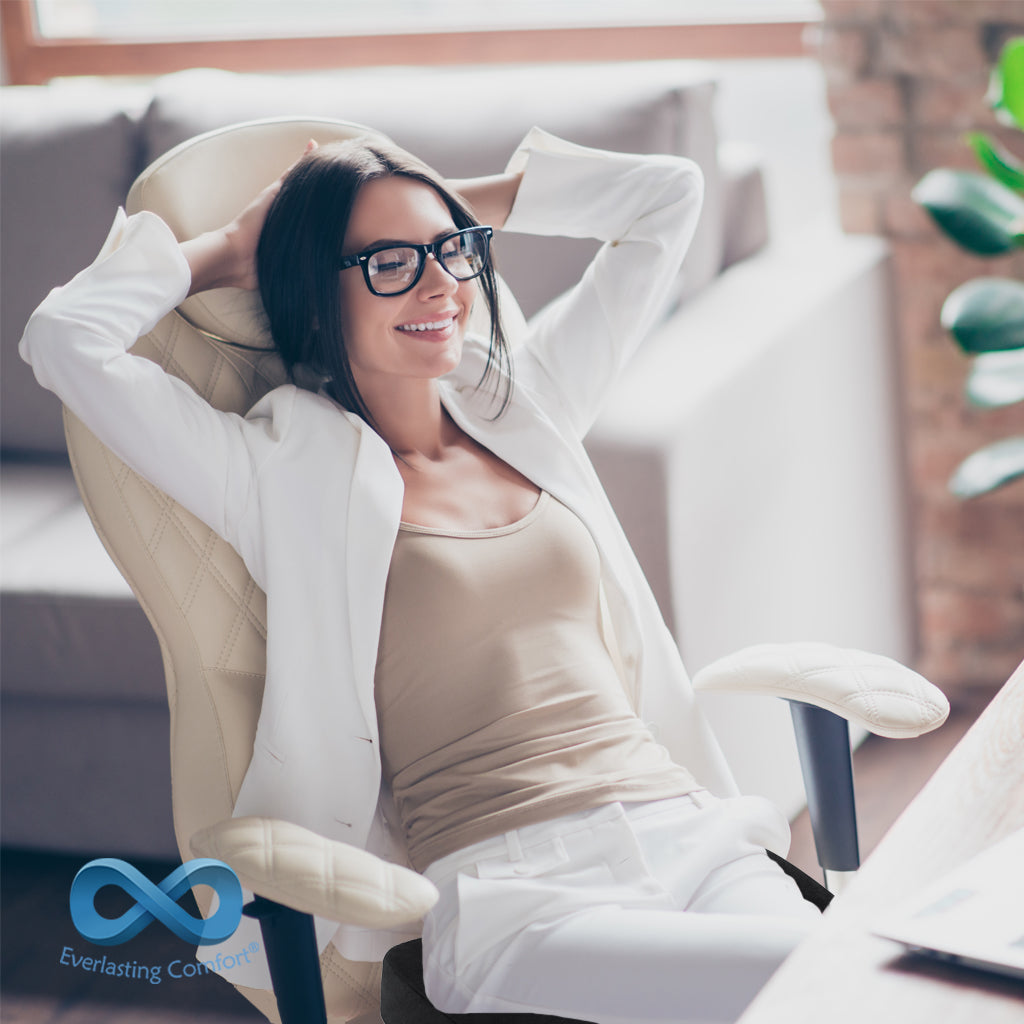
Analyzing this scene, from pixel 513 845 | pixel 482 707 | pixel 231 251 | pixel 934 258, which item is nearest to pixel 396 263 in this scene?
pixel 231 251

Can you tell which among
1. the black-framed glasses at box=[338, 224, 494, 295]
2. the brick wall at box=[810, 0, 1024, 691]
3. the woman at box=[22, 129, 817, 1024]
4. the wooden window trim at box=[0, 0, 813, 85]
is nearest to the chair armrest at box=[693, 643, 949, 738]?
the woman at box=[22, 129, 817, 1024]

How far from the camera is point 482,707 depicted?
1200mm

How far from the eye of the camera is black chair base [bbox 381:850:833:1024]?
1.08 metres

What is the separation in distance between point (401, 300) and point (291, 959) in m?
0.58

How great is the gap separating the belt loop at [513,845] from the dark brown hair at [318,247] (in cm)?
42

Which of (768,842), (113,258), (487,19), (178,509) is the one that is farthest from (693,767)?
(487,19)

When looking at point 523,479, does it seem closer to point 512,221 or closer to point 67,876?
point 512,221

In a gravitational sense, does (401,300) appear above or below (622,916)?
above

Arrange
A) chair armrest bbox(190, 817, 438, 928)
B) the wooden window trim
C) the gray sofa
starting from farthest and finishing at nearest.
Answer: the wooden window trim, the gray sofa, chair armrest bbox(190, 817, 438, 928)

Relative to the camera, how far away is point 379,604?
1.19m

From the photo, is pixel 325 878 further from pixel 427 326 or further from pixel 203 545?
pixel 427 326

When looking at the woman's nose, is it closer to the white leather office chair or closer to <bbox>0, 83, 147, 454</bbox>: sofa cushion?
the white leather office chair

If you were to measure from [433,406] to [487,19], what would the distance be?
1860 millimetres

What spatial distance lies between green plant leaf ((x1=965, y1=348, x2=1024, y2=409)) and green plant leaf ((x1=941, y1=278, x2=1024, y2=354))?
0.12 ft
